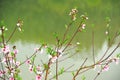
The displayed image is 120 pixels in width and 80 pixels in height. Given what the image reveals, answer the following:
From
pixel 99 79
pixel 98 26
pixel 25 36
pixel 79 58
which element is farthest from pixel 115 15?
pixel 99 79

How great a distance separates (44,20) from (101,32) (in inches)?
128

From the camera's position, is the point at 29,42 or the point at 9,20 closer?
the point at 29,42

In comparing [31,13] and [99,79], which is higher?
[31,13]

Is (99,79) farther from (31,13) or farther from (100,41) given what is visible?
(31,13)

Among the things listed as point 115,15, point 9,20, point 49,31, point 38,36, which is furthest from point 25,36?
point 115,15

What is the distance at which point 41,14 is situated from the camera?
55.7 ft

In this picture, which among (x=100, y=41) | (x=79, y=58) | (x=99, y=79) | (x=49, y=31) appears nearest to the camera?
(x=99, y=79)

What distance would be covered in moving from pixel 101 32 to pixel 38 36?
258 cm

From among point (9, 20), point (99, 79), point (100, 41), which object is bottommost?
point (99, 79)

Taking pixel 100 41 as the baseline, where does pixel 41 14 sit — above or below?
above

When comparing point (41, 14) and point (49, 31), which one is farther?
point (41, 14)

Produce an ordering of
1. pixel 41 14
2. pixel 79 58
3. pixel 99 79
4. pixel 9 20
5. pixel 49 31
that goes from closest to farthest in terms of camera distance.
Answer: pixel 99 79
pixel 79 58
pixel 49 31
pixel 9 20
pixel 41 14

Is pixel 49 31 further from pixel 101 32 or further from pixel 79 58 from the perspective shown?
pixel 79 58

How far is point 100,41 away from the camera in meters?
11.8
